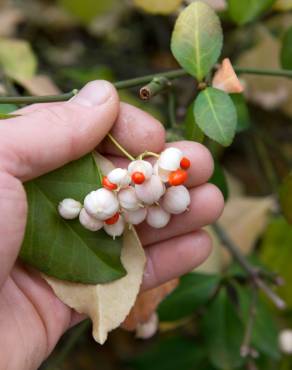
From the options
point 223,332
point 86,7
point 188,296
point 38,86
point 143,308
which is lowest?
point 223,332

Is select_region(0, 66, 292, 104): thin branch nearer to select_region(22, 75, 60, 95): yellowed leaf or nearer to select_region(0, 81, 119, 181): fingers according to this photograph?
select_region(0, 81, 119, 181): fingers

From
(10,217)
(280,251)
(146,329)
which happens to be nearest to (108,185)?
(10,217)

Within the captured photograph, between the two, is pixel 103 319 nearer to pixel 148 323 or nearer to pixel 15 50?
pixel 148 323

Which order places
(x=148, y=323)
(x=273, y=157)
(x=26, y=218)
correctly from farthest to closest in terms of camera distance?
(x=273, y=157), (x=148, y=323), (x=26, y=218)

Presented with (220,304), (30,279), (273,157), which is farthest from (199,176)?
(273,157)

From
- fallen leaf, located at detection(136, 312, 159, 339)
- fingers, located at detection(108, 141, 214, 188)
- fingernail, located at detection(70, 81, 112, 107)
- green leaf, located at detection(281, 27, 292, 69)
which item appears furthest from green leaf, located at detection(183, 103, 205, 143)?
fallen leaf, located at detection(136, 312, 159, 339)

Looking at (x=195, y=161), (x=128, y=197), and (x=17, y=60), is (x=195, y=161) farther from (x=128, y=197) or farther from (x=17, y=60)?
(x=17, y=60)
